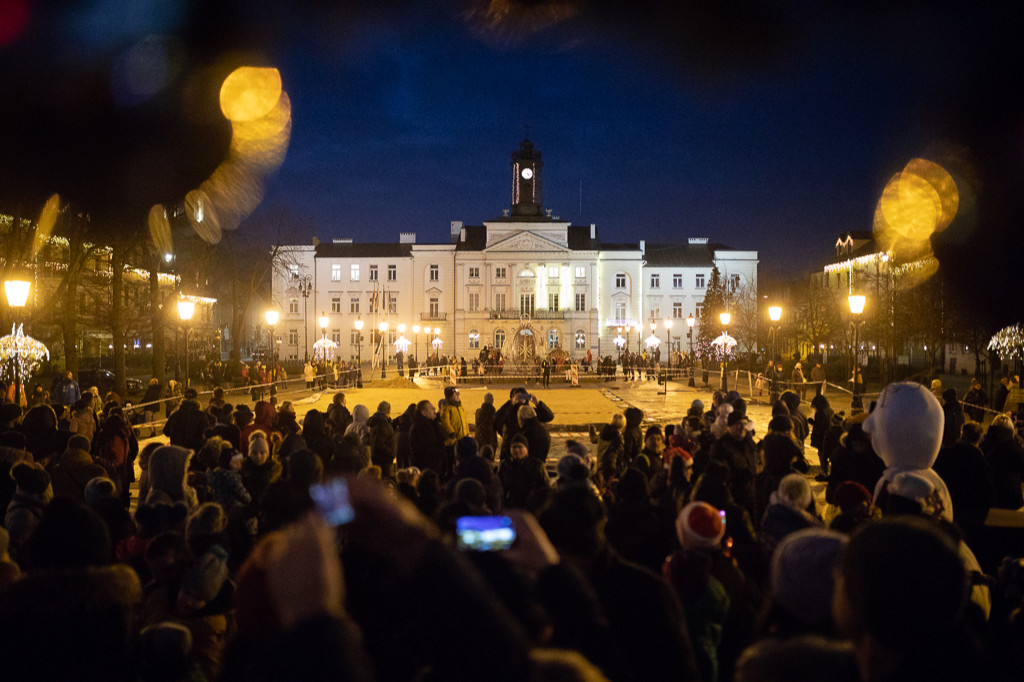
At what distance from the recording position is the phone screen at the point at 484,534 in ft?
6.65

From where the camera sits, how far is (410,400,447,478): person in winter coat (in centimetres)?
919

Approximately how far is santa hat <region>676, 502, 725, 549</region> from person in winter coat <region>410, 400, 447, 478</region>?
585cm

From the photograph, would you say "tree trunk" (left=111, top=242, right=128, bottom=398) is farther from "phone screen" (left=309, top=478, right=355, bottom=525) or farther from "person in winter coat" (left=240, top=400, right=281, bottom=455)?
"phone screen" (left=309, top=478, right=355, bottom=525)

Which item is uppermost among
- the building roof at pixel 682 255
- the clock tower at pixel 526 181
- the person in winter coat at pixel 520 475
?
the clock tower at pixel 526 181

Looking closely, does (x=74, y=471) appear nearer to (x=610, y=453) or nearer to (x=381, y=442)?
(x=381, y=442)

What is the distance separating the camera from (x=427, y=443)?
9227 millimetres

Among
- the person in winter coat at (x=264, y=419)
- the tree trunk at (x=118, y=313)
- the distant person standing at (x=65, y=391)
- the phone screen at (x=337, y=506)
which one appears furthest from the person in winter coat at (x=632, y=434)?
the tree trunk at (x=118, y=313)

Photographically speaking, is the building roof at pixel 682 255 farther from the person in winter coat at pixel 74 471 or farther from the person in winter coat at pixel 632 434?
the person in winter coat at pixel 74 471

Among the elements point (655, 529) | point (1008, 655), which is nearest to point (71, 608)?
point (655, 529)

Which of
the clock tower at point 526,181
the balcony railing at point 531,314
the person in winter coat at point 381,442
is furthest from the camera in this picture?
the clock tower at point 526,181

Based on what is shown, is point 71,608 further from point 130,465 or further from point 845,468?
point 130,465

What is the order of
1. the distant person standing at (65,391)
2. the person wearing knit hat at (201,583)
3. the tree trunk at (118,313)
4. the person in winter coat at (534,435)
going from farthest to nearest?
the tree trunk at (118,313)
the distant person standing at (65,391)
the person in winter coat at (534,435)
the person wearing knit hat at (201,583)

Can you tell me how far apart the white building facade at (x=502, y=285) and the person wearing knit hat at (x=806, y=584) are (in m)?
72.8

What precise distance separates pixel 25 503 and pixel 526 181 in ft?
255
